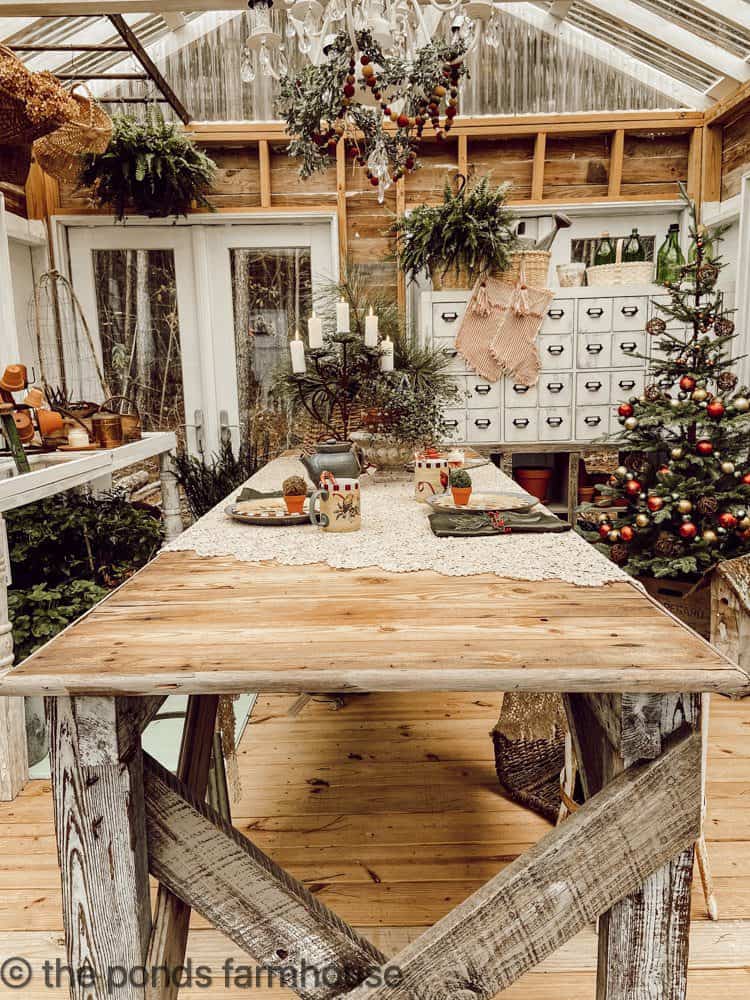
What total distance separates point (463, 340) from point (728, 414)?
4.75 feet

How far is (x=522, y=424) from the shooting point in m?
3.78

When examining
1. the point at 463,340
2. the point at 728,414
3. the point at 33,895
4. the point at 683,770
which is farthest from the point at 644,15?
the point at 33,895

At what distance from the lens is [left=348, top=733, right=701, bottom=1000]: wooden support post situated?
0.85 meters

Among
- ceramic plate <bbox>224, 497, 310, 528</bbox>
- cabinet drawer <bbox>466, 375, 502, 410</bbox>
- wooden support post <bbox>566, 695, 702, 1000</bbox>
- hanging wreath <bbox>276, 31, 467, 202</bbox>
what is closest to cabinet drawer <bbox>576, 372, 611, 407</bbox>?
cabinet drawer <bbox>466, 375, 502, 410</bbox>

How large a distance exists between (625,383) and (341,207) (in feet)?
6.31

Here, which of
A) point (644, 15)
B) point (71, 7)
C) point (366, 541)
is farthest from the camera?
point (644, 15)

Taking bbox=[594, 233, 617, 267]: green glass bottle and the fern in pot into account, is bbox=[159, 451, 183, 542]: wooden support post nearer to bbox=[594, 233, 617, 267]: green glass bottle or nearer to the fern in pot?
the fern in pot

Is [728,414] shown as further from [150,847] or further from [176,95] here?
[176,95]

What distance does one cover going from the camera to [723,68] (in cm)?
333

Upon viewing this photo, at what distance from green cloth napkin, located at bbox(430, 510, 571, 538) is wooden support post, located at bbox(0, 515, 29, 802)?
1.20 metres

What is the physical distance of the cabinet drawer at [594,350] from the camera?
369 cm

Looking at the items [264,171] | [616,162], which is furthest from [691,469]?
[264,171]

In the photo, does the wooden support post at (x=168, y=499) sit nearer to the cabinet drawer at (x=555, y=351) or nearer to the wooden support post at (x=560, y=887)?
the cabinet drawer at (x=555, y=351)

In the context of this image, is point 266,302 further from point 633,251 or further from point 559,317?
point 633,251
